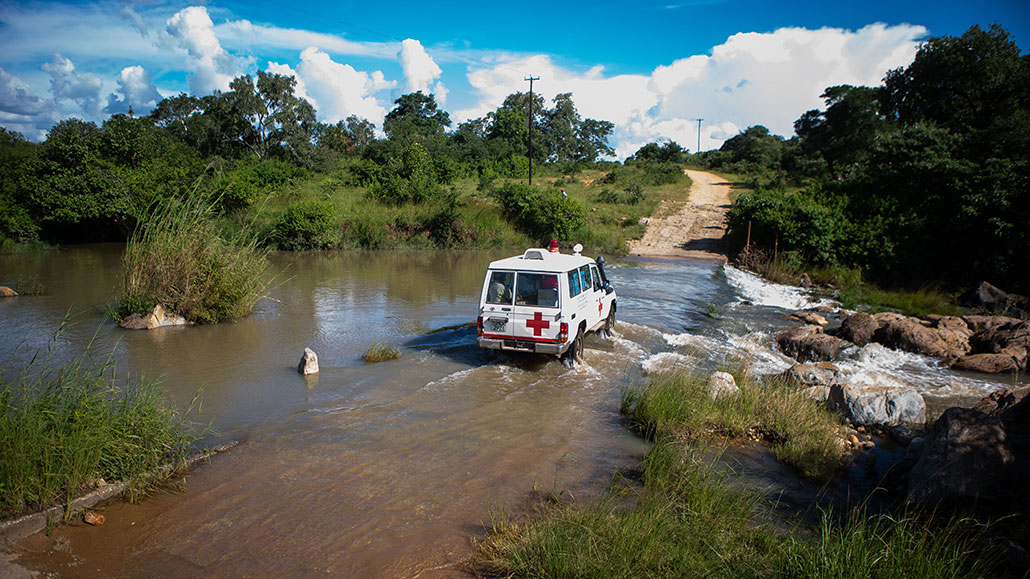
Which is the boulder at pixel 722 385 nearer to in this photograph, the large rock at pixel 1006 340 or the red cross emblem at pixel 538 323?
the red cross emblem at pixel 538 323

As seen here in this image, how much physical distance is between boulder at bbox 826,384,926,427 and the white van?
14.8ft

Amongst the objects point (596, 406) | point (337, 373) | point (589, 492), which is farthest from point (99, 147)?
point (589, 492)

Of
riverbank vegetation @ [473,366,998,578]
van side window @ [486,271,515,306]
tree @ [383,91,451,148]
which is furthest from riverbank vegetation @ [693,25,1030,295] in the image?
tree @ [383,91,451,148]

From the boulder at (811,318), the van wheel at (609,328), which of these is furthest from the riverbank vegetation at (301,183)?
the boulder at (811,318)

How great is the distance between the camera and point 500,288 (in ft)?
33.4

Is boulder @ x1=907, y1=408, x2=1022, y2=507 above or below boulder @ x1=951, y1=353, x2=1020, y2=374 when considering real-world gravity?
above

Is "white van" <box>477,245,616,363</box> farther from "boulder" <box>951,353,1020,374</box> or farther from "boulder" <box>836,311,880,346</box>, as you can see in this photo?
"boulder" <box>951,353,1020,374</box>

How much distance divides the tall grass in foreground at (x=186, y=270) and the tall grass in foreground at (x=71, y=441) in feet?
22.9

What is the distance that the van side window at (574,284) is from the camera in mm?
10339

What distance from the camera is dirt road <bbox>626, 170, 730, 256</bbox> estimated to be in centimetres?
3138

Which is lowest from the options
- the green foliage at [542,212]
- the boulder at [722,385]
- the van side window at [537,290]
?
the boulder at [722,385]

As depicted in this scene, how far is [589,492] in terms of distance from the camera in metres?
5.95

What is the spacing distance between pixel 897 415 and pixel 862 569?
21.5 ft

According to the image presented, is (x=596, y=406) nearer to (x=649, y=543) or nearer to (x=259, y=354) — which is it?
(x=649, y=543)
